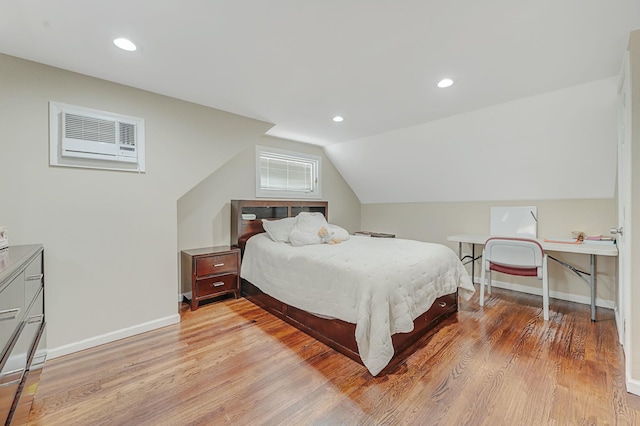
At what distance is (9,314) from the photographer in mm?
1200

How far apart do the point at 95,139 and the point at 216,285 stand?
1.92 meters

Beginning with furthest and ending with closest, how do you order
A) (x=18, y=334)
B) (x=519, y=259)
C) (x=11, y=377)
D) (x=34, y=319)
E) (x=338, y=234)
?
1. (x=338, y=234)
2. (x=519, y=259)
3. (x=34, y=319)
4. (x=18, y=334)
5. (x=11, y=377)

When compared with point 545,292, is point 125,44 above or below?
above

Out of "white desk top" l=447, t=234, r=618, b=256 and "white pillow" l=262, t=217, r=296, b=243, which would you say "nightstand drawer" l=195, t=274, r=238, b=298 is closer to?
"white pillow" l=262, t=217, r=296, b=243

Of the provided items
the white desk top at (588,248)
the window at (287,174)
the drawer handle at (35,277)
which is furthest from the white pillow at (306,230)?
the white desk top at (588,248)

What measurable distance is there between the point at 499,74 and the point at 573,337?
2388 millimetres

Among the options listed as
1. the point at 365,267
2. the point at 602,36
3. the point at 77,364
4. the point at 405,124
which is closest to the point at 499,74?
the point at 602,36

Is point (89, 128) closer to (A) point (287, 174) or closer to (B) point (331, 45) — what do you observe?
(B) point (331, 45)

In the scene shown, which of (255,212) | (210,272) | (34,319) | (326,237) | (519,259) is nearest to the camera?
(34,319)

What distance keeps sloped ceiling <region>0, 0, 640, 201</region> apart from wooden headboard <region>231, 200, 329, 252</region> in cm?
141

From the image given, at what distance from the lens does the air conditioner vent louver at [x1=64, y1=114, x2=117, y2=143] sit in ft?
7.39

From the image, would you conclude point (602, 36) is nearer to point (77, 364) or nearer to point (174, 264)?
point (174, 264)

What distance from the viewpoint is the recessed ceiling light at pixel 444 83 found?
2.40 meters

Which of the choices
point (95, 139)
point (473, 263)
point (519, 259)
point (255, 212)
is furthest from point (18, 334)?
point (473, 263)
